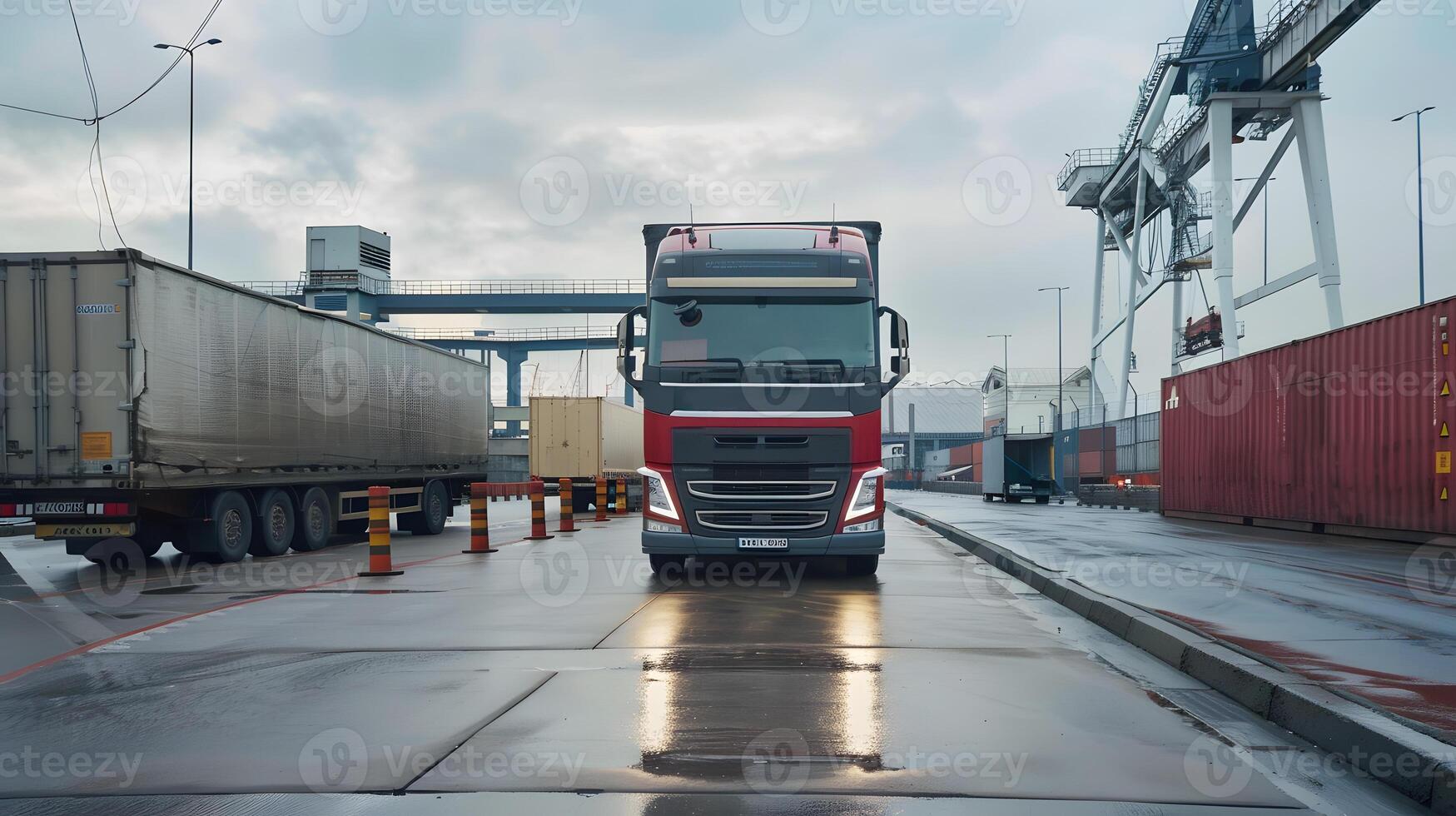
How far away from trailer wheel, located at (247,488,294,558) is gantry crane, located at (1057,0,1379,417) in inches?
1179

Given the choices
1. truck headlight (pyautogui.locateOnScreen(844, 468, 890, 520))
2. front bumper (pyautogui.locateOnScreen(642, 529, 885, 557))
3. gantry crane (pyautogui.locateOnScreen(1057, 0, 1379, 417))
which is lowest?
front bumper (pyautogui.locateOnScreen(642, 529, 885, 557))

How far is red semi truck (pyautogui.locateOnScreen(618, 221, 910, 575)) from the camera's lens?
36.4ft

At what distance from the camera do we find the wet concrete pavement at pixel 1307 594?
245 inches

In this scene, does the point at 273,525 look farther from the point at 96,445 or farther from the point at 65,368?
the point at 65,368

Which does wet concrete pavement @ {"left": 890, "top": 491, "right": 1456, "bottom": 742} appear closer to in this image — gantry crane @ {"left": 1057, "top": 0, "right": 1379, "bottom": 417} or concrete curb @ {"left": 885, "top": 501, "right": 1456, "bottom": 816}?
concrete curb @ {"left": 885, "top": 501, "right": 1456, "bottom": 816}

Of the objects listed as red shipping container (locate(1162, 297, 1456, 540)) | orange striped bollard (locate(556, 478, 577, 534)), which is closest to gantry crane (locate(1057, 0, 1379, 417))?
red shipping container (locate(1162, 297, 1456, 540))

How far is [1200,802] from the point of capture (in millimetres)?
4238

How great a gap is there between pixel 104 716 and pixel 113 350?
8354 millimetres

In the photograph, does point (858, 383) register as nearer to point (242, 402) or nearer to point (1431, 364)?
point (242, 402)

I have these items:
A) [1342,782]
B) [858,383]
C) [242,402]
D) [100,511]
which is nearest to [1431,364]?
[858,383]

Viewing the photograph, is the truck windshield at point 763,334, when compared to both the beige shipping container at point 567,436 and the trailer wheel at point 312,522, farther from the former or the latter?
the beige shipping container at point 567,436

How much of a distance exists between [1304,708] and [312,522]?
14.7 m

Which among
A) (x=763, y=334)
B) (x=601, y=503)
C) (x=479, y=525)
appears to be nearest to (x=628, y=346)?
(x=763, y=334)

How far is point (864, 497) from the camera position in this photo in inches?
444
